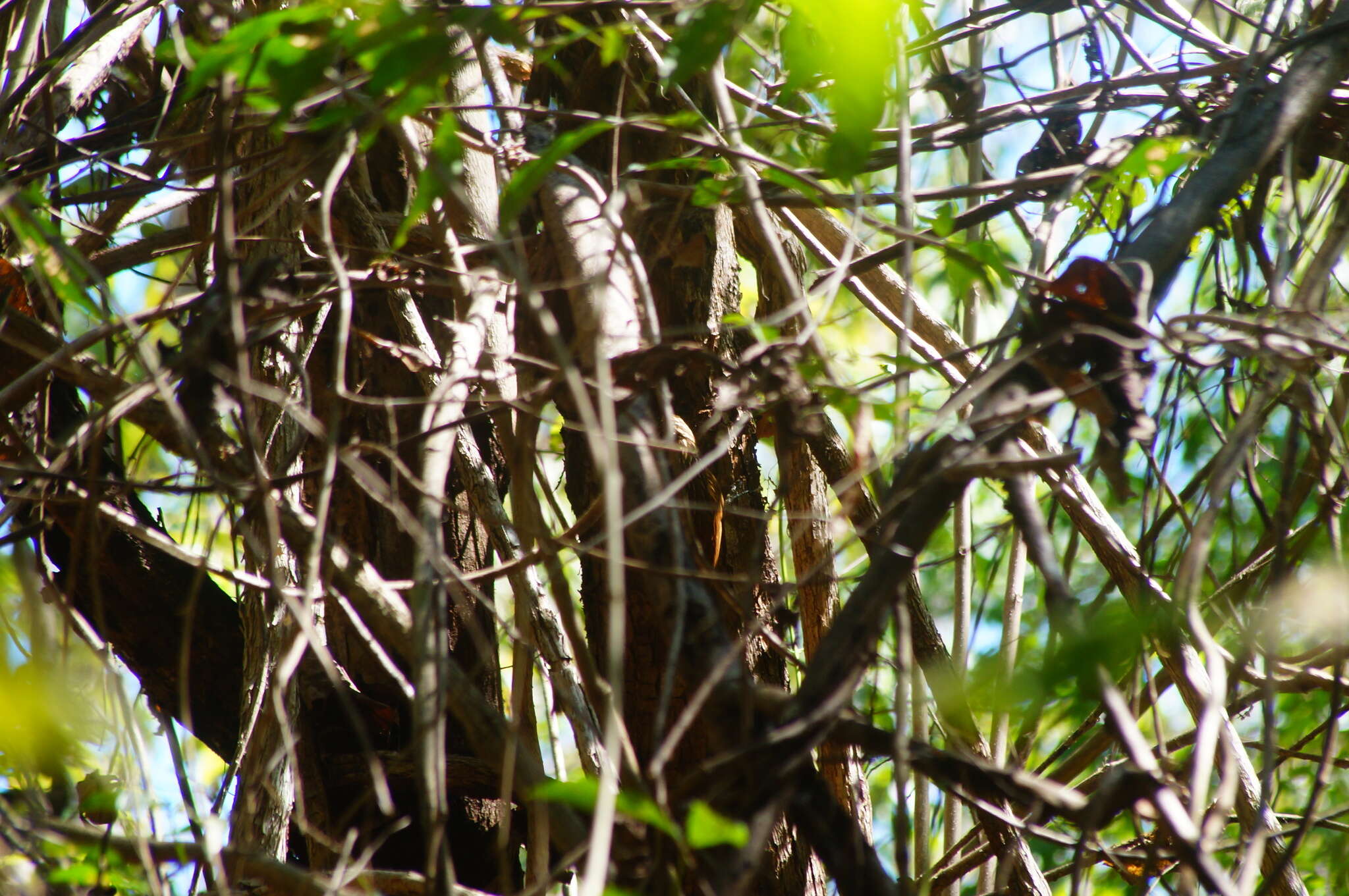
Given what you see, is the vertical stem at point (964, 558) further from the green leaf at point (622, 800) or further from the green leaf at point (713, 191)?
the green leaf at point (622, 800)

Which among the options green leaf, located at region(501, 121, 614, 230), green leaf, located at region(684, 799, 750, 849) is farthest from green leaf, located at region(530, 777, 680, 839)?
green leaf, located at region(501, 121, 614, 230)

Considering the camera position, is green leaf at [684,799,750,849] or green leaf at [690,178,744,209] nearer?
green leaf at [684,799,750,849]

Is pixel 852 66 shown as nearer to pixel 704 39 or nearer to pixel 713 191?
pixel 704 39

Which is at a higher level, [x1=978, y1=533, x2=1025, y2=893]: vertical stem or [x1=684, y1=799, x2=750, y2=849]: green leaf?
[x1=684, y1=799, x2=750, y2=849]: green leaf

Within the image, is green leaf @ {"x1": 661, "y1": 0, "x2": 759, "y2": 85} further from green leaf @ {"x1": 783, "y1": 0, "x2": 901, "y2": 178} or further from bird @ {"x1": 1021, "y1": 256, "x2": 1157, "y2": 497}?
bird @ {"x1": 1021, "y1": 256, "x2": 1157, "y2": 497}

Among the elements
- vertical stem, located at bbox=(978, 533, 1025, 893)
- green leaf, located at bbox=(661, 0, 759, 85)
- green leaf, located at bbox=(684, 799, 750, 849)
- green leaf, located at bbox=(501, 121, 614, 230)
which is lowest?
vertical stem, located at bbox=(978, 533, 1025, 893)

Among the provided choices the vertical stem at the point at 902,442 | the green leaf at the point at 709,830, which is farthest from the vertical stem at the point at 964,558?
the green leaf at the point at 709,830

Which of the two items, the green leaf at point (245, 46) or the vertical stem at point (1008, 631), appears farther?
the vertical stem at point (1008, 631)

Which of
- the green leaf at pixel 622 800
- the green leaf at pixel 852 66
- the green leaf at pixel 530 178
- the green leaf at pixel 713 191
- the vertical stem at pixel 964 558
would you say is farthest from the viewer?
the vertical stem at pixel 964 558

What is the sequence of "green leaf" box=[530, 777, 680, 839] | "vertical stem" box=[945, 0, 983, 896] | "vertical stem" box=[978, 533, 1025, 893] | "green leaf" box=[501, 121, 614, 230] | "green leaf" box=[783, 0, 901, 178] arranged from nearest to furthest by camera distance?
"green leaf" box=[530, 777, 680, 839]
"green leaf" box=[783, 0, 901, 178]
"green leaf" box=[501, 121, 614, 230]
"vertical stem" box=[978, 533, 1025, 893]
"vertical stem" box=[945, 0, 983, 896]

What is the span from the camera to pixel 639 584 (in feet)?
4.99

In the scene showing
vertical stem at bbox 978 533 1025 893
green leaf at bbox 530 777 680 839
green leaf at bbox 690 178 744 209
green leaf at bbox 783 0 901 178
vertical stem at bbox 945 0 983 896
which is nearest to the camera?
green leaf at bbox 530 777 680 839

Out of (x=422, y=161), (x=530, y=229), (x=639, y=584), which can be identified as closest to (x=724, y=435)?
(x=639, y=584)

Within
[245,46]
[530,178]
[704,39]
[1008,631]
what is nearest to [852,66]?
[704,39]
